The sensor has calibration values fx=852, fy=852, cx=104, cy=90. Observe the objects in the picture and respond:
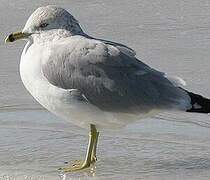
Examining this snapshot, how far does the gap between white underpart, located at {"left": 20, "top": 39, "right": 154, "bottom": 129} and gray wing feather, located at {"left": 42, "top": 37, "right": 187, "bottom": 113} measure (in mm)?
35

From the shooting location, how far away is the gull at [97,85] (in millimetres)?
4176

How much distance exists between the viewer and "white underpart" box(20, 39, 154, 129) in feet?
13.8

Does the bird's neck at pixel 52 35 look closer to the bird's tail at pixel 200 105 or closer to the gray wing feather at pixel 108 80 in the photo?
the gray wing feather at pixel 108 80

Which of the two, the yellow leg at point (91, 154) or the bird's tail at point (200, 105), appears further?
the yellow leg at point (91, 154)

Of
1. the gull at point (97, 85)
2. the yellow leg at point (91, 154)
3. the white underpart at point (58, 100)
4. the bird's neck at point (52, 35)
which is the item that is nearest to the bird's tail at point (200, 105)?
the gull at point (97, 85)

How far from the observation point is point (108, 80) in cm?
418

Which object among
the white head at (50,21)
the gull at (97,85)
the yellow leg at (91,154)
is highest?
the white head at (50,21)

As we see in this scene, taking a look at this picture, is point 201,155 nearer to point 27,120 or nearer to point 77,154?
point 77,154

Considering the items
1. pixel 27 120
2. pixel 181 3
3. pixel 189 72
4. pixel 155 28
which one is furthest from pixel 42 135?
pixel 181 3

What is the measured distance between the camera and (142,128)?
492 cm

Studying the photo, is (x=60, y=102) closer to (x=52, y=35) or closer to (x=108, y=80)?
(x=108, y=80)

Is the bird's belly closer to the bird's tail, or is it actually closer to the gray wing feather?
the gray wing feather

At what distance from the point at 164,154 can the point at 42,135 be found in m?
0.73

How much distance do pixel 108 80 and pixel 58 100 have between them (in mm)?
265
